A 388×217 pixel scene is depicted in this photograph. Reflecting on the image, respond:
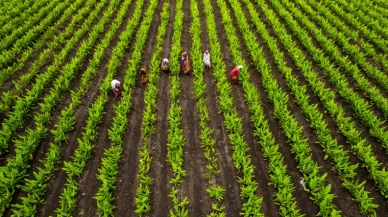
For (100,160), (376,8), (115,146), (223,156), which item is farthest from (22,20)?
(376,8)

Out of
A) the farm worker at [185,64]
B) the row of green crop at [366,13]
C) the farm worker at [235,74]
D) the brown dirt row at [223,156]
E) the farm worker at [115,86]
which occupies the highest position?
the row of green crop at [366,13]

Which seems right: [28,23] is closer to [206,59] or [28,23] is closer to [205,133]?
[206,59]

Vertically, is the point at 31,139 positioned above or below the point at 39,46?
below

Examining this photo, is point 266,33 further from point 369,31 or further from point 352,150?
point 352,150

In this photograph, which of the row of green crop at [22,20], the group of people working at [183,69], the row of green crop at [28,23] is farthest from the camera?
the row of green crop at [22,20]

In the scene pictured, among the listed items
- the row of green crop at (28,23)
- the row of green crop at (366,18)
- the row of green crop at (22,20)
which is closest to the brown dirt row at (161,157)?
the row of green crop at (28,23)

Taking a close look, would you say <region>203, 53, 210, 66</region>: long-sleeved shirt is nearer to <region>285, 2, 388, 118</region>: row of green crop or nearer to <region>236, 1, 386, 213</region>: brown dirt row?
<region>236, 1, 386, 213</region>: brown dirt row

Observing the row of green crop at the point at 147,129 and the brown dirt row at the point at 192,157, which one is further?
the brown dirt row at the point at 192,157

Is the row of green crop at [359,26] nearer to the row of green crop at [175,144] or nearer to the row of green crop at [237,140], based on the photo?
the row of green crop at [237,140]
